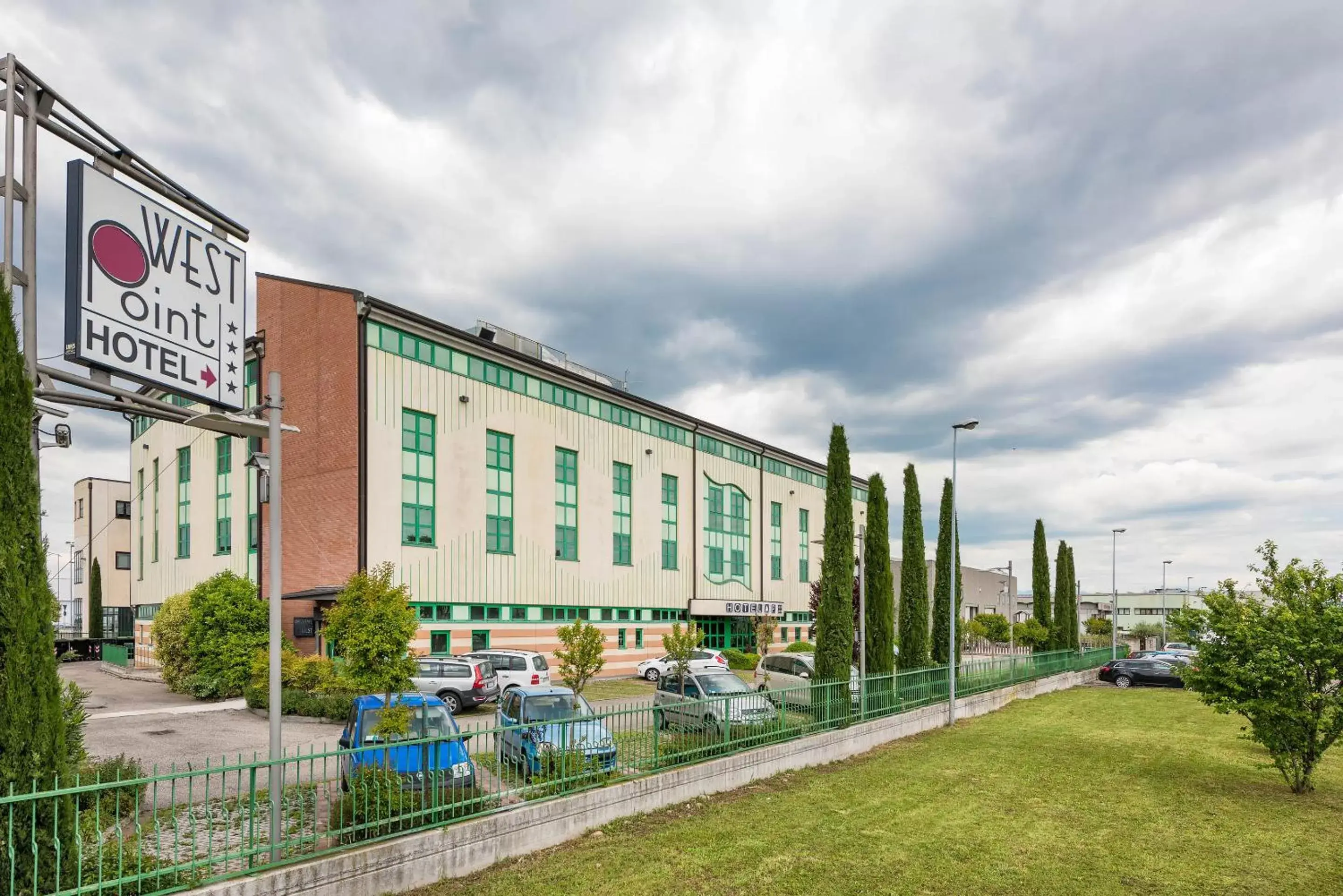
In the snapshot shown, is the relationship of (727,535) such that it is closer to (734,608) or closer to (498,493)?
(734,608)

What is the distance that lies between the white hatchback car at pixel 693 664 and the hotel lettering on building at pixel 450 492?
1521mm

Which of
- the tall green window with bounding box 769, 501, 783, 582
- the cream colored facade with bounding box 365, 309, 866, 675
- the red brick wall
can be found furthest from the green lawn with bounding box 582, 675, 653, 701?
the tall green window with bounding box 769, 501, 783, 582

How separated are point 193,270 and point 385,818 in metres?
7.17

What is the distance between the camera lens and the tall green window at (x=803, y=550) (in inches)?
2153

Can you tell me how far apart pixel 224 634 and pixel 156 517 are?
18.0 m

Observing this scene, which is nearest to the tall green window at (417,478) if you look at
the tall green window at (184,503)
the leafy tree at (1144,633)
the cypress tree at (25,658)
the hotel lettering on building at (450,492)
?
the hotel lettering on building at (450,492)

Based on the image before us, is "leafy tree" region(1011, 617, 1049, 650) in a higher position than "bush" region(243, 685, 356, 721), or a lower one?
lower

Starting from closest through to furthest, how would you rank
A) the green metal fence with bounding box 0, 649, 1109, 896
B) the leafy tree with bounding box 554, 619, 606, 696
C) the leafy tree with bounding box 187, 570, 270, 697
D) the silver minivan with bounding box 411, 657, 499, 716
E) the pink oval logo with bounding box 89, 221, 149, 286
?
1. the green metal fence with bounding box 0, 649, 1109, 896
2. the pink oval logo with bounding box 89, 221, 149, 286
3. the leafy tree with bounding box 554, 619, 606, 696
4. the silver minivan with bounding box 411, 657, 499, 716
5. the leafy tree with bounding box 187, 570, 270, 697

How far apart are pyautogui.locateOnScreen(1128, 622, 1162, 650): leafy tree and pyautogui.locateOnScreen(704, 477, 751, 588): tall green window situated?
46780 mm

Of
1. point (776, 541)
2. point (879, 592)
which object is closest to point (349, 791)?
point (879, 592)

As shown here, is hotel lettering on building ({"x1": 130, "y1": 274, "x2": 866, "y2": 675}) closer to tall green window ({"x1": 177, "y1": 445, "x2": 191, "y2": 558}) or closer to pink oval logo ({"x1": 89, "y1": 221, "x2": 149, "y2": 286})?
tall green window ({"x1": 177, "y1": 445, "x2": 191, "y2": 558})

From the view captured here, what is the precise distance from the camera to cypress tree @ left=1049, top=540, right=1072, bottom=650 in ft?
144

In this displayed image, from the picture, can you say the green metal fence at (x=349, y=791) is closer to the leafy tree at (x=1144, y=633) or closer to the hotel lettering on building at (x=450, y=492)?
the hotel lettering on building at (x=450, y=492)

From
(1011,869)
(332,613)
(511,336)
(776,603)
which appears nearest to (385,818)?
(332,613)
